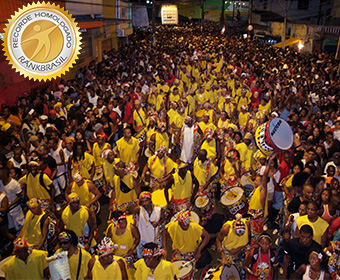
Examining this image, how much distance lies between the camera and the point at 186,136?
924 cm

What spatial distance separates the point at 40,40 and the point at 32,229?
289cm

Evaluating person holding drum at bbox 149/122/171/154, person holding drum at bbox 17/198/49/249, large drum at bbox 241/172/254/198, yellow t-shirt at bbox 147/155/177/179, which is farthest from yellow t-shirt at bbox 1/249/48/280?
person holding drum at bbox 149/122/171/154

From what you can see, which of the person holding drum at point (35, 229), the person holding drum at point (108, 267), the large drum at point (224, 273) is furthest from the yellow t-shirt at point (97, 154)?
the large drum at point (224, 273)

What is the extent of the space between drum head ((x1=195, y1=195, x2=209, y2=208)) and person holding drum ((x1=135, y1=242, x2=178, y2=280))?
2568 millimetres

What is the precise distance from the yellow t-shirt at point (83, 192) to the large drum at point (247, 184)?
3.19 metres

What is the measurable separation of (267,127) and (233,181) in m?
1.87

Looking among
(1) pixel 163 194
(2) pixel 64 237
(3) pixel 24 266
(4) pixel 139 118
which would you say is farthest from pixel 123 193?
(4) pixel 139 118

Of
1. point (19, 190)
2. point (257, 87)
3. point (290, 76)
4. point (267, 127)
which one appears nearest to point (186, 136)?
point (267, 127)

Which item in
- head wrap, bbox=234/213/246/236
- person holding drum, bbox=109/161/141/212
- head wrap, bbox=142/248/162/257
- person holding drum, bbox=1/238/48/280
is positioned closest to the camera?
head wrap, bbox=142/248/162/257

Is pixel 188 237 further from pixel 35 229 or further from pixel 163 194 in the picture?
pixel 35 229

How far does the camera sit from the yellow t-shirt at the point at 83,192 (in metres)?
6.61

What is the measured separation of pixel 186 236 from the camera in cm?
543

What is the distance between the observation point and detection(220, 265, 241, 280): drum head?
483cm

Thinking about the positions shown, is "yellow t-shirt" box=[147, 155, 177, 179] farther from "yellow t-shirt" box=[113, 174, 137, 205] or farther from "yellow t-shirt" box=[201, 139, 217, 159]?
"yellow t-shirt" box=[201, 139, 217, 159]
